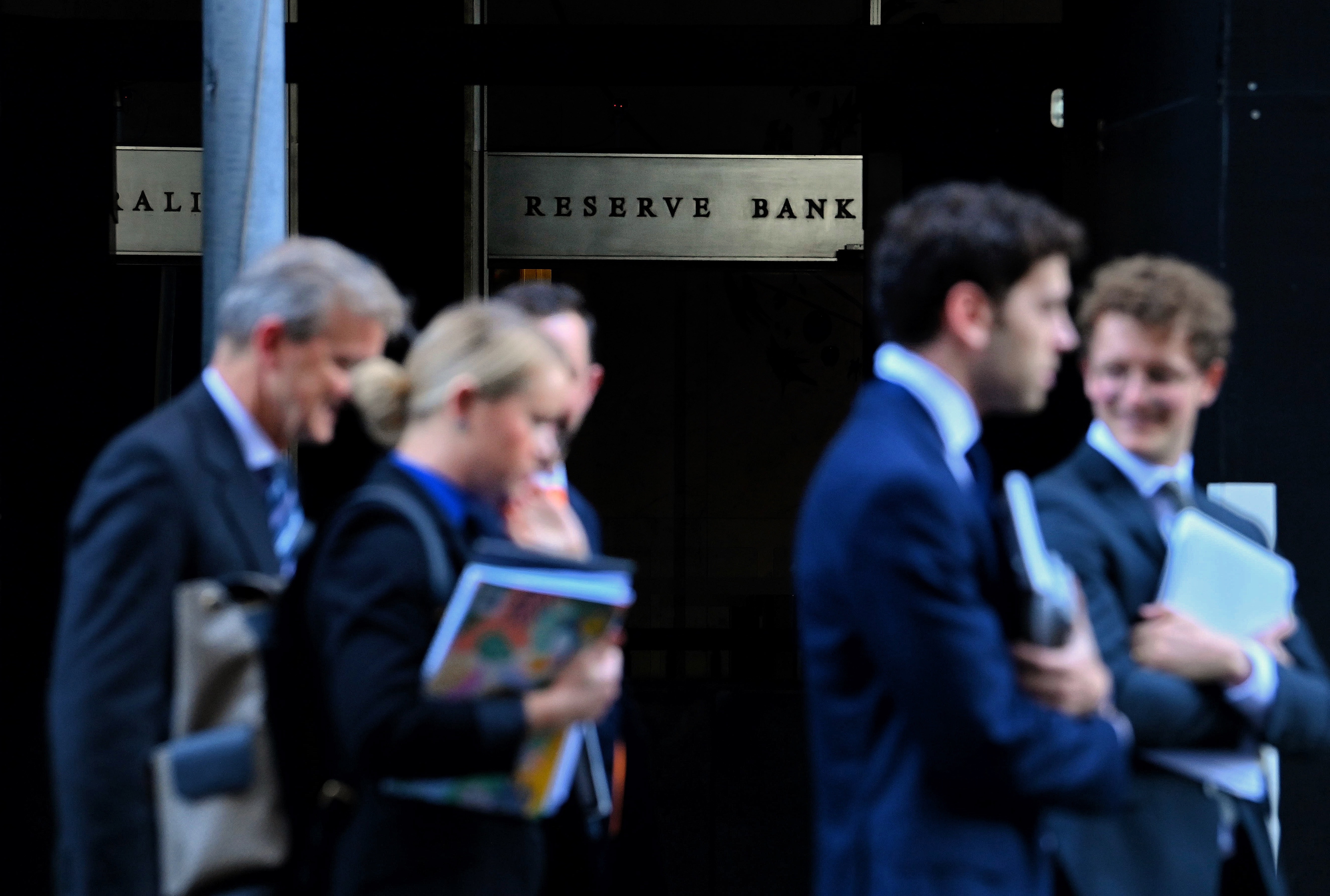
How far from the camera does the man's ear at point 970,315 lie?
7.54ft

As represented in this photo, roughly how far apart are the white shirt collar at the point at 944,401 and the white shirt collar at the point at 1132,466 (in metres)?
0.65

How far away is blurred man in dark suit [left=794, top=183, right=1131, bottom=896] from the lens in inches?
81.2

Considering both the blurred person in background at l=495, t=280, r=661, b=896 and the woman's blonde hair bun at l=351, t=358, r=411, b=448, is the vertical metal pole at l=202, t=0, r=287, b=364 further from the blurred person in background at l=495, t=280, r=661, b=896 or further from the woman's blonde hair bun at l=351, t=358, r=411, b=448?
the woman's blonde hair bun at l=351, t=358, r=411, b=448

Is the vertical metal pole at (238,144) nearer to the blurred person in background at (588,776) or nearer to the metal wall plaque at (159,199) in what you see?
the blurred person in background at (588,776)

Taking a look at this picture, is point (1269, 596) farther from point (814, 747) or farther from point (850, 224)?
point (850, 224)

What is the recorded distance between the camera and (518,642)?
7.55ft

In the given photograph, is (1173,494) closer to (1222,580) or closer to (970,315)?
(1222,580)

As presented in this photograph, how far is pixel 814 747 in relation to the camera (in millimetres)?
2324

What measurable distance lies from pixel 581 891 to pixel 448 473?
2.50 feet

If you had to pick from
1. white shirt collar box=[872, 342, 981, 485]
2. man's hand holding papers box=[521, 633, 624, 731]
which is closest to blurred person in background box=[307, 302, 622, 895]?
man's hand holding papers box=[521, 633, 624, 731]

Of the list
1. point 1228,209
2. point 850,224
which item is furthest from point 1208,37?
point 850,224

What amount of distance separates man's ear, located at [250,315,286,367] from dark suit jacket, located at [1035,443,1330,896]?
134 centimetres

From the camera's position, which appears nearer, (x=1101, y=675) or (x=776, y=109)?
(x=1101, y=675)

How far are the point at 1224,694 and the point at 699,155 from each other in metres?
4.41
